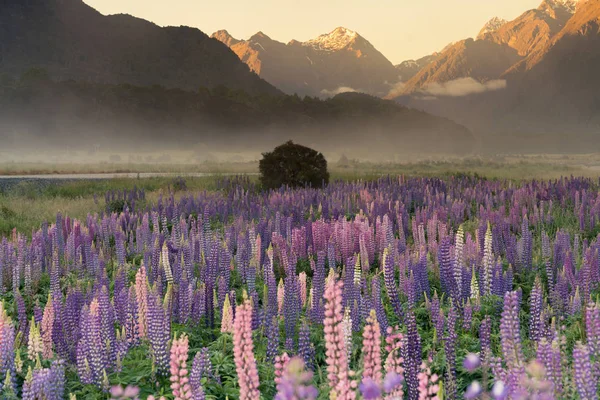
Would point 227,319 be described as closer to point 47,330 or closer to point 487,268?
point 47,330

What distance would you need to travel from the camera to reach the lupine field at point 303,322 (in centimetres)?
281

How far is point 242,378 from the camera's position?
8.86 feet

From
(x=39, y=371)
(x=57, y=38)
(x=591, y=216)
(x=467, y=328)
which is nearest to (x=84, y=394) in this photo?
(x=39, y=371)

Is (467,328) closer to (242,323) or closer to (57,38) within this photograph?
(242,323)

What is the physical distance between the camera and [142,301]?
517cm

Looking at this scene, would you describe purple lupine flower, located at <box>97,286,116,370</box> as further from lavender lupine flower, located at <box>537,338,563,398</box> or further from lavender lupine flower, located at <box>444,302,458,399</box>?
lavender lupine flower, located at <box>537,338,563,398</box>

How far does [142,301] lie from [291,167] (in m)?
15.0

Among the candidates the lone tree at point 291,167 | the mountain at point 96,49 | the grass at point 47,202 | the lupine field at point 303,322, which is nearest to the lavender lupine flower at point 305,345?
the lupine field at point 303,322

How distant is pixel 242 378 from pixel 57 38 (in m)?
177

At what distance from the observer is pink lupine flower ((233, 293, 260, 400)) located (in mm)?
2686

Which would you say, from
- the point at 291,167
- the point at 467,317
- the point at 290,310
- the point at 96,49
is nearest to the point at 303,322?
the point at 290,310

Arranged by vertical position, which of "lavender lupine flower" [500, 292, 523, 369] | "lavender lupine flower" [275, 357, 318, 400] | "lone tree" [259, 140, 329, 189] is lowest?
"lavender lupine flower" [500, 292, 523, 369]

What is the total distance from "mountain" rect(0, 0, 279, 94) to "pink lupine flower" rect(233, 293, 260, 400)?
142 meters

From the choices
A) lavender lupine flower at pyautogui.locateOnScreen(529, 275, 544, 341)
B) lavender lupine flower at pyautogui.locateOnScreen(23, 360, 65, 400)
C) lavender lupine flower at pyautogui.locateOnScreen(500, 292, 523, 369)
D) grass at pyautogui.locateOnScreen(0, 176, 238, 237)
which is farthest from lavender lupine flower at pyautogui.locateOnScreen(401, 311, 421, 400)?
grass at pyautogui.locateOnScreen(0, 176, 238, 237)
